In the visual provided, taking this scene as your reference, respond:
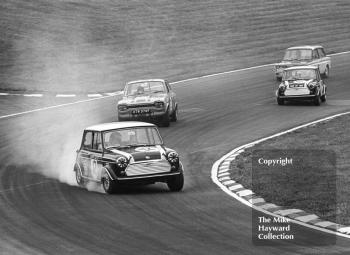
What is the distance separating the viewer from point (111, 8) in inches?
2406

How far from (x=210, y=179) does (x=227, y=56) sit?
29.4m

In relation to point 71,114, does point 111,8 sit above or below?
above

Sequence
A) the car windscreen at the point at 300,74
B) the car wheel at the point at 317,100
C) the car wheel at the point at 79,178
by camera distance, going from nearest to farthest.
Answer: the car wheel at the point at 79,178, the car wheel at the point at 317,100, the car windscreen at the point at 300,74

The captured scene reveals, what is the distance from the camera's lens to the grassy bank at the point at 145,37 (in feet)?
153

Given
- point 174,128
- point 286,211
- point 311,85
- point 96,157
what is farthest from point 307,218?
point 311,85

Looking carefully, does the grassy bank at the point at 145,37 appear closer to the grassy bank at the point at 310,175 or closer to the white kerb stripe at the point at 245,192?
the grassy bank at the point at 310,175

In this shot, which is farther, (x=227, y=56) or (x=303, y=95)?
(x=227, y=56)

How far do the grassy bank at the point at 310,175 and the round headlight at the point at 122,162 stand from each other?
2.84 m

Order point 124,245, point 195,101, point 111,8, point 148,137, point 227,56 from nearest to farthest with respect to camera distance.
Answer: point 124,245, point 148,137, point 195,101, point 227,56, point 111,8

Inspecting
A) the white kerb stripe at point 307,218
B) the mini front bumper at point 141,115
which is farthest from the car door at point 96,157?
the mini front bumper at point 141,115

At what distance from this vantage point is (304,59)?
1658 inches

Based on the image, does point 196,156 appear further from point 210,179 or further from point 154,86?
point 154,86

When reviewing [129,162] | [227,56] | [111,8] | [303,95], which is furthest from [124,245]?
[111,8]

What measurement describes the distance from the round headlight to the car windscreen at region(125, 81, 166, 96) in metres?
12.7
